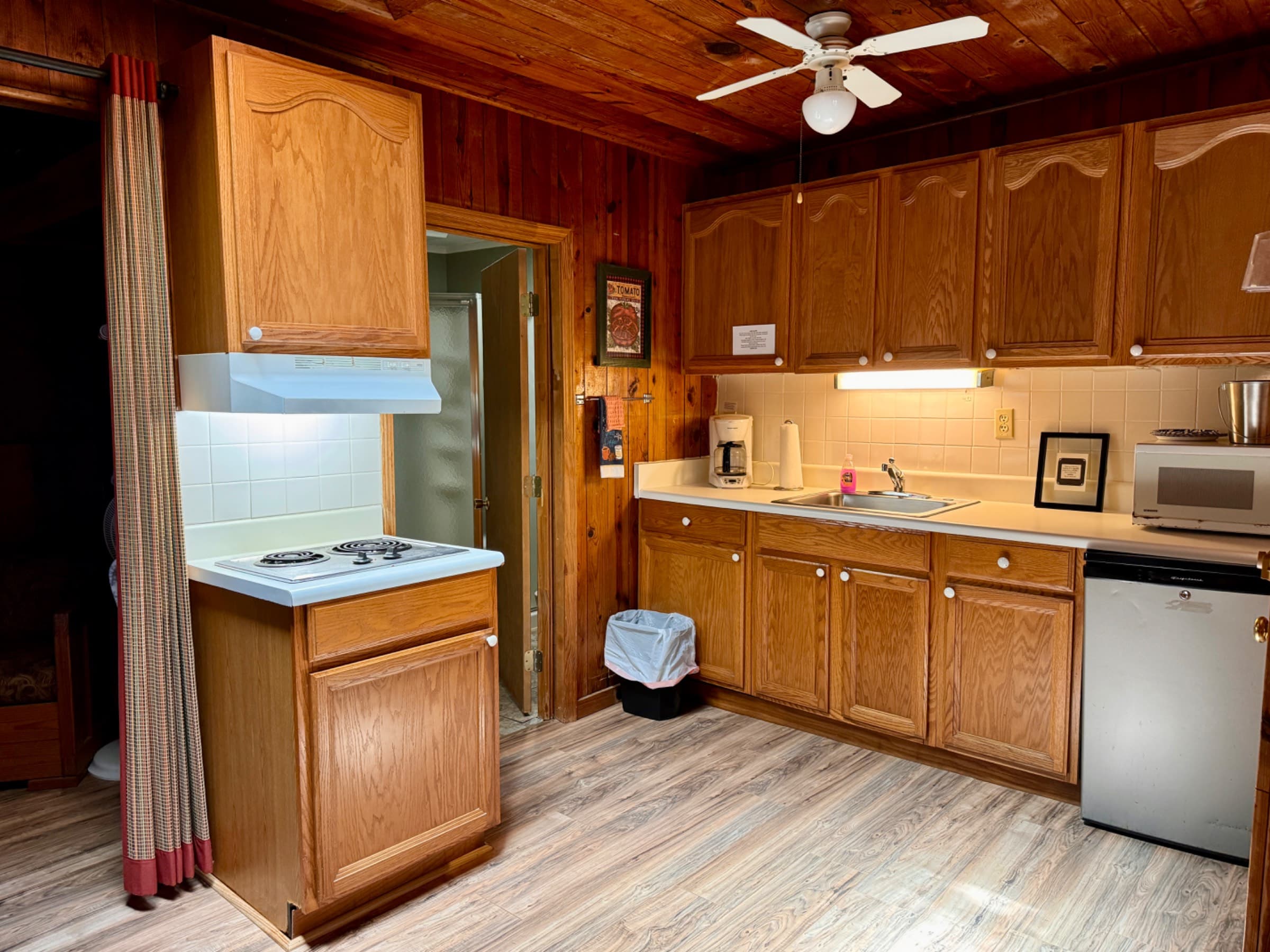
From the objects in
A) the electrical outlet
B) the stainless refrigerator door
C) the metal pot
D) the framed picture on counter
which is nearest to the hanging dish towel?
the electrical outlet

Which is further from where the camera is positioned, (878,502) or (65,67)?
(878,502)

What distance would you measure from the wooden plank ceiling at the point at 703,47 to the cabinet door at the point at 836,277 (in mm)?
357

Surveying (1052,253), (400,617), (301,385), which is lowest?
(400,617)

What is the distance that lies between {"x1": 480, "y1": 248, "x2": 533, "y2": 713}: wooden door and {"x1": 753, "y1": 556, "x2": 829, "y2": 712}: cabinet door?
97 cm

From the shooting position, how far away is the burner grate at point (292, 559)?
2281mm

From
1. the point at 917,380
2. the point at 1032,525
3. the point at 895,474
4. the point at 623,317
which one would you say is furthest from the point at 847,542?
the point at 623,317

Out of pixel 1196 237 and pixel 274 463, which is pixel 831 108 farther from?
pixel 274 463

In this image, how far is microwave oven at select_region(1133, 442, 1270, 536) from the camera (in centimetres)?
251

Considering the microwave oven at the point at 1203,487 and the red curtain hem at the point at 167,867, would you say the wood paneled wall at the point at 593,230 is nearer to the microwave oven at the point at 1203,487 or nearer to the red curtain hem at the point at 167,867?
the red curtain hem at the point at 167,867

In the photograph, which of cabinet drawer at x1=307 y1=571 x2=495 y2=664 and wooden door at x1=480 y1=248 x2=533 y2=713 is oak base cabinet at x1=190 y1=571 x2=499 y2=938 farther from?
wooden door at x1=480 y1=248 x2=533 y2=713

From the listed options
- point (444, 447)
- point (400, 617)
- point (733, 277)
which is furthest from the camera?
point (444, 447)

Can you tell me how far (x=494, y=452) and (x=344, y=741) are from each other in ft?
5.96

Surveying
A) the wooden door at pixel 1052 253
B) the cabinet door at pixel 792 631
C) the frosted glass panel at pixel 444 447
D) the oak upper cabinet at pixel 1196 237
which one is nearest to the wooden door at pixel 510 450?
the frosted glass panel at pixel 444 447

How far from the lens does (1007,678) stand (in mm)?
2826
